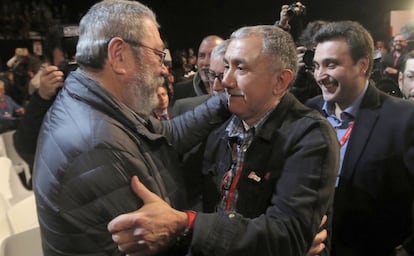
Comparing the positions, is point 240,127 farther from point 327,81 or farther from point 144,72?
point 327,81

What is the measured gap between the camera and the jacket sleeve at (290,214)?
1.16 metres

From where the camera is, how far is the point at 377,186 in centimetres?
175

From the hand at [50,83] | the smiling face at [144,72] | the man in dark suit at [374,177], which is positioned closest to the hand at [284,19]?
the man in dark suit at [374,177]

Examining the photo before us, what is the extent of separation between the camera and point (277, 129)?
4.45ft

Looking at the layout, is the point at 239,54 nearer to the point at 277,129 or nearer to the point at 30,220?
the point at 277,129

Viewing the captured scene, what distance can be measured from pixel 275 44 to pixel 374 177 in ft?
2.38

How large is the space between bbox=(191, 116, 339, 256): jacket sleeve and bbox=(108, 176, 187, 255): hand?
0.07 m

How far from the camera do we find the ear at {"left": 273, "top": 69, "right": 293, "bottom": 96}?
1.40 metres

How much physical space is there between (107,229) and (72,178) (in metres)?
0.15

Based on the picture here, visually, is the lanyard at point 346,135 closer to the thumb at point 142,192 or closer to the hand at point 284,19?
the hand at point 284,19

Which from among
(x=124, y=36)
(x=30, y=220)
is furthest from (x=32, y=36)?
(x=124, y=36)

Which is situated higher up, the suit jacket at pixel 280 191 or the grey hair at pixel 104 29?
the grey hair at pixel 104 29

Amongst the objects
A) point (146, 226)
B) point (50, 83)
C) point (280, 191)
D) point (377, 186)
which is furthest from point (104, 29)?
point (377, 186)

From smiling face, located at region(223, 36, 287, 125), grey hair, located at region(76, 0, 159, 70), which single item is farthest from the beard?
smiling face, located at region(223, 36, 287, 125)
